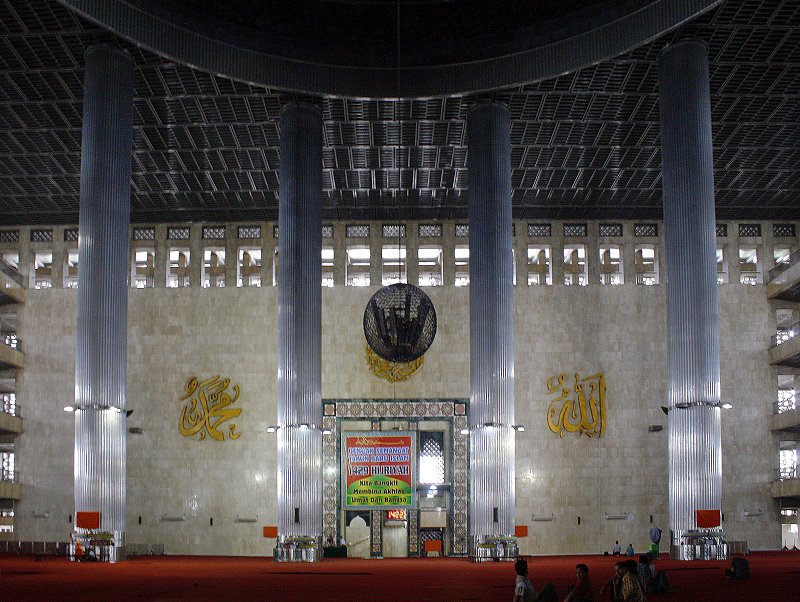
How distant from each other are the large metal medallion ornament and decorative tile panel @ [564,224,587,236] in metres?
10.1

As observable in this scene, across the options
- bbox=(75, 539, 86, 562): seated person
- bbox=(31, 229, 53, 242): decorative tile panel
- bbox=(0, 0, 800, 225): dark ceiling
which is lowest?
bbox=(75, 539, 86, 562): seated person

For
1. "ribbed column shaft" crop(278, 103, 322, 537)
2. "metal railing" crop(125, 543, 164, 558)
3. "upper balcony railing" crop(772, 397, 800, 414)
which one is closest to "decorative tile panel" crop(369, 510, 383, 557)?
"metal railing" crop(125, 543, 164, 558)

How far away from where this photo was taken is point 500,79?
20.6 m

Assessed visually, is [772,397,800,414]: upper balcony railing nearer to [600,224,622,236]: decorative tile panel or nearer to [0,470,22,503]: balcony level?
[600,224,622,236]: decorative tile panel

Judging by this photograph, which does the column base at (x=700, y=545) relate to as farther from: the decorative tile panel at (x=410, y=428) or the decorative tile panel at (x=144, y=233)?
the decorative tile panel at (x=144, y=233)

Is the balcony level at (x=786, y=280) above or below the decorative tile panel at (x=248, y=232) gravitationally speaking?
below

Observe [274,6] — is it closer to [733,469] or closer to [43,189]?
[43,189]

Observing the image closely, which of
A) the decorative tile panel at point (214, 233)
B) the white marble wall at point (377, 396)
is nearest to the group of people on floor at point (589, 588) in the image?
the white marble wall at point (377, 396)

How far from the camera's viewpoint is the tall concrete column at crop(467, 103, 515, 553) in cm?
2009

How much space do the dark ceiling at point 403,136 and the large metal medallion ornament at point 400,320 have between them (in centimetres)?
525

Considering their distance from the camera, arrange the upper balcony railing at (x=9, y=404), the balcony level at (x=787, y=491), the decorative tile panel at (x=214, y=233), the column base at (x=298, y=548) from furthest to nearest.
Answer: the decorative tile panel at (x=214, y=233), the upper balcony railing at (x=9, y=404), the balcony level at (x=787, y=491), the column base at (x=298, y=548)

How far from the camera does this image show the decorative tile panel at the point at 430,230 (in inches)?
1064

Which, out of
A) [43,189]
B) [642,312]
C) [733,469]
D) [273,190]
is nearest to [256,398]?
[273,190]

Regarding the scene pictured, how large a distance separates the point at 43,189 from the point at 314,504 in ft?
35.9
